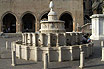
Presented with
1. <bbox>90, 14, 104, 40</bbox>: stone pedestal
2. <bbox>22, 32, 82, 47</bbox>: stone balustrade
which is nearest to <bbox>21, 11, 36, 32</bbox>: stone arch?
<bbox>90, 14, 104, 40</bbox>: stone pedestal

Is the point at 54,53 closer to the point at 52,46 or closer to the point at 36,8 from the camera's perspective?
the point at 52,46

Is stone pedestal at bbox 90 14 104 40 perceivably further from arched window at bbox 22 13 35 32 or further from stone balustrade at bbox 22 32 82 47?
arched window at bbox 22 13 35 32

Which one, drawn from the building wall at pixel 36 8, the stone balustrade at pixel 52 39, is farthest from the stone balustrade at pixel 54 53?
the building wall at pixel 36 8

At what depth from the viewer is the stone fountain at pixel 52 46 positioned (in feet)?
25.8

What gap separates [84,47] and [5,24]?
85.1 feet

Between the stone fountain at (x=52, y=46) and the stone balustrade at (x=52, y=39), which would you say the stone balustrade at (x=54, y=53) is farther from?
the stone balustrade at (x=52, y=39)

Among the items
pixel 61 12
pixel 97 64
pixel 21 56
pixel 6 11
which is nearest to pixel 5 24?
pixel 6 11

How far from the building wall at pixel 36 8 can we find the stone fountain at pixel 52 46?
1783cm

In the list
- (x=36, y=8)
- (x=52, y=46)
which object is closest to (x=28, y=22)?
(x=36, y=8)

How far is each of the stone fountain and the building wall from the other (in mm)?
17833

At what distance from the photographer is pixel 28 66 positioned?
7148 mm

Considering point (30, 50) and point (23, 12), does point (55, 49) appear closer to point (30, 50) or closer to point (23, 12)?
point (30, 50)

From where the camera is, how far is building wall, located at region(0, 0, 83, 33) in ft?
90.4

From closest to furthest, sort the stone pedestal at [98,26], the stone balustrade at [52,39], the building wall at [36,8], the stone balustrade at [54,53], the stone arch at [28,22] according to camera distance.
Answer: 1. the stone balustrade at [54,53]
2. the stone balustrade at [52,39]
3. the stone pedestal at [98,26]
4. the building wall at [36,8]
5. the stone arch at [28,22]
